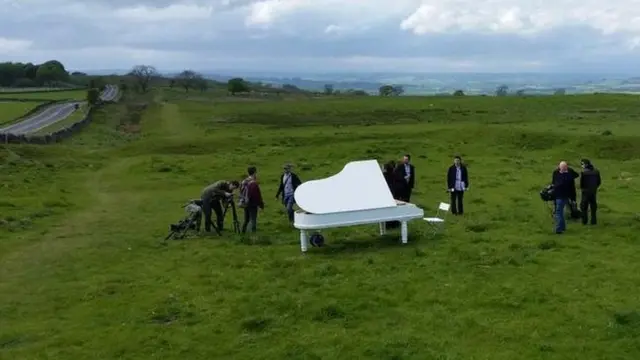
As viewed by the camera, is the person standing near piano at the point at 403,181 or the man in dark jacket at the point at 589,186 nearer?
the man in dark jacket at the point at 589,186

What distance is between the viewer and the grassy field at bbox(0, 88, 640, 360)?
1461 centimetres

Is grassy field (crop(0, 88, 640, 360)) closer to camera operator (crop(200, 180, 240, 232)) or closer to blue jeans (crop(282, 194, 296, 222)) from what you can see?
blue jeans (crop(282, 194, 296, 222))

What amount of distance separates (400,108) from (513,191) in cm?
5966

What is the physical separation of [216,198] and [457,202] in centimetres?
932

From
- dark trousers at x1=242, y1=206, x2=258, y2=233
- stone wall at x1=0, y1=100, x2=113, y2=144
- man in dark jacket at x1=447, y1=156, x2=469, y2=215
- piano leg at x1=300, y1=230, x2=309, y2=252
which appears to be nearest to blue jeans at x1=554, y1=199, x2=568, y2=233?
man in dark jacket at x1=447, y1=156, x2=469, y2=215

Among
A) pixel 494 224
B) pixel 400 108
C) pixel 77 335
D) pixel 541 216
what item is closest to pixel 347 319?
pixel 77 335

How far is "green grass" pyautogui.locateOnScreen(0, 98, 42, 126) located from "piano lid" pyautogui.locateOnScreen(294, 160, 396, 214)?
7081 centimetres

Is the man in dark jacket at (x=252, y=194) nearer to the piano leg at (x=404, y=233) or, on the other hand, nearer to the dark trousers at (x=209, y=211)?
the dark trousers at (x=209, y=211)

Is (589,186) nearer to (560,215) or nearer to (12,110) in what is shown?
(560,215)

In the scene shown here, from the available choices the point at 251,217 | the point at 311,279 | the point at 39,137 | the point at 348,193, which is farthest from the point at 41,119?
the point at 311,279

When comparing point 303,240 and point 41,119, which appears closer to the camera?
point 303,240

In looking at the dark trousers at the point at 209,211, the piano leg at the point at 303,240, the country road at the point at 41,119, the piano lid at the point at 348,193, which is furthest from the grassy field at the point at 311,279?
the country road at the point at 41,119

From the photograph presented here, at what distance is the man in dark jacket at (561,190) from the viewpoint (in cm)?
2392

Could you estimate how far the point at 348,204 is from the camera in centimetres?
2227
